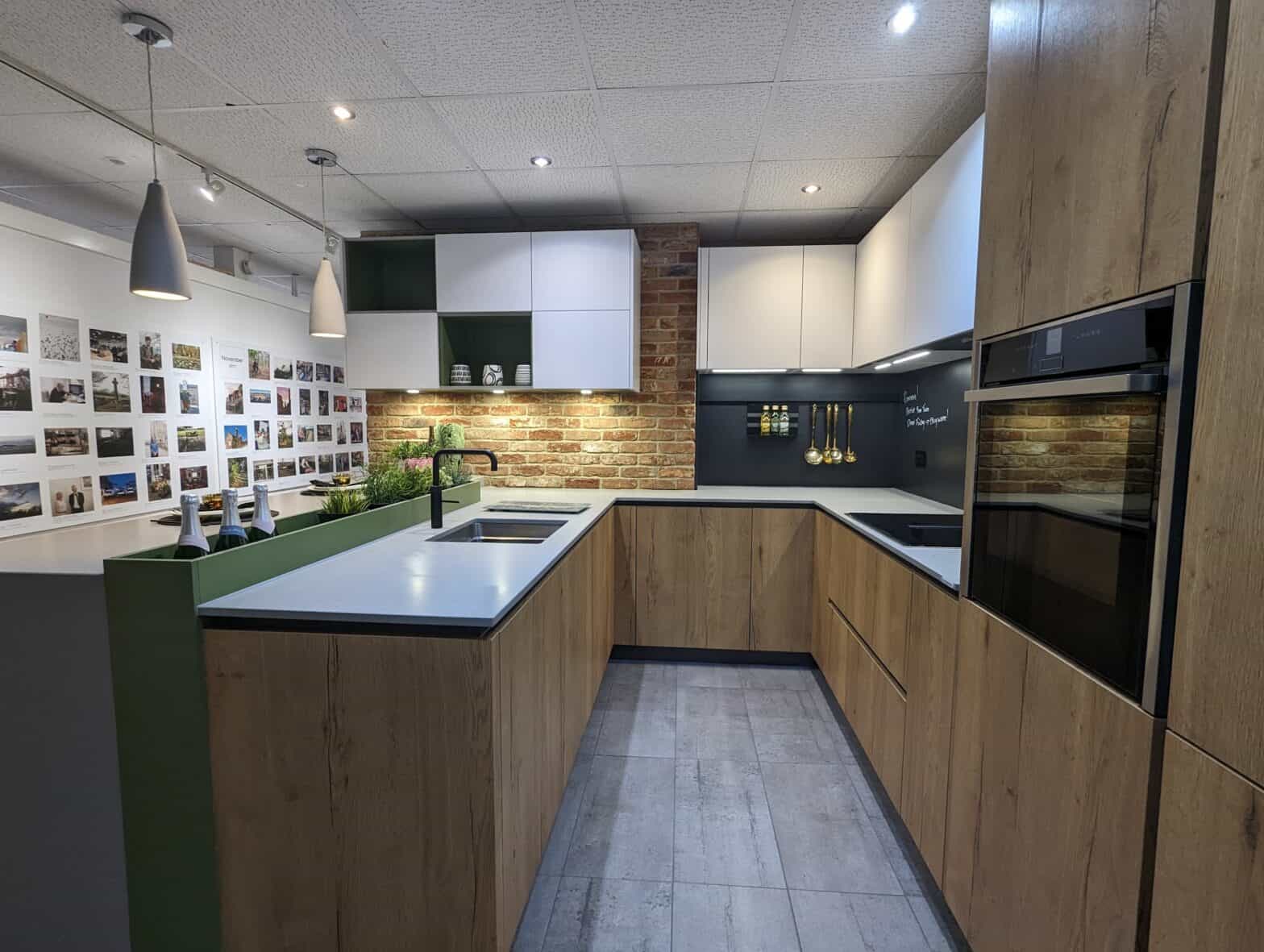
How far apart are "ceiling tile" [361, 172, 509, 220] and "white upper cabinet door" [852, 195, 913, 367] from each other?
1885 mm

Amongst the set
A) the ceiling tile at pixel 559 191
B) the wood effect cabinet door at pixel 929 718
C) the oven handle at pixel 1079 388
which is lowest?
the wood effect cabinet door at pixel 929 718

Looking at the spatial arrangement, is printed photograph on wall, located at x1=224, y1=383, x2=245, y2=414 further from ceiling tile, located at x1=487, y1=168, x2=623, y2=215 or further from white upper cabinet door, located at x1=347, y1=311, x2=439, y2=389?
ceiling tile, located at x1=487, y1=168, x2=623, y2=215

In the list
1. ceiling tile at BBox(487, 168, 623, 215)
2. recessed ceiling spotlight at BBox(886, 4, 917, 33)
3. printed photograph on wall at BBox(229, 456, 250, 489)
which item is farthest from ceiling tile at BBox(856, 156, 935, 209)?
printed photograph on wall at BBox(229, 456, 250, 489)

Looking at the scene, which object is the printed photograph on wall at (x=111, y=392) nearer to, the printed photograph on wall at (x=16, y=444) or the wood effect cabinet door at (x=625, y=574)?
the printed photograph on wall at (x=16, y=444)

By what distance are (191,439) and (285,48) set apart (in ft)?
9.11

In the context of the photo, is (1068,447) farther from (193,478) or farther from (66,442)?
(193,478)

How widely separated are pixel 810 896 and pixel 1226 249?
5.73ft

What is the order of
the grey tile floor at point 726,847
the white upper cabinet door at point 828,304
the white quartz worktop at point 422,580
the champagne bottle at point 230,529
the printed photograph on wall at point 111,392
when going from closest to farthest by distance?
1. the white quartz worktop at point 422,580
2. the champagne bottle at point 230,529
3. the grey tile floor at point 726,847
4. the printed photograph on wall at point 111,392
5. the white upper cabinet door at point 828,304

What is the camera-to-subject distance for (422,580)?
4.68 ft

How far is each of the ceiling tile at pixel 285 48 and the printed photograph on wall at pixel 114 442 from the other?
212 cm

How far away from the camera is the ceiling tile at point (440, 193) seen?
2.68 m

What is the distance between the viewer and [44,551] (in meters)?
1.45

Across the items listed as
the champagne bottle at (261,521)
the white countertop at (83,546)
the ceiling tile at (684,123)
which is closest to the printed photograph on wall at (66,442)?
the white countertop at (83,546)

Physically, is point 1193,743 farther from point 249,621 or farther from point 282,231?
point 282,231
